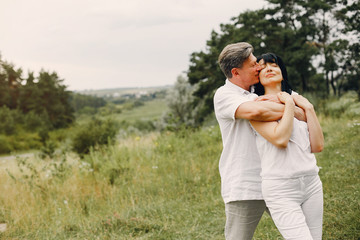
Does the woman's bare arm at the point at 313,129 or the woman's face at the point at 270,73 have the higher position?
the woman's face at the point at 270,73

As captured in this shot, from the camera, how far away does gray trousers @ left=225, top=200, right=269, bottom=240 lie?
2236 mm

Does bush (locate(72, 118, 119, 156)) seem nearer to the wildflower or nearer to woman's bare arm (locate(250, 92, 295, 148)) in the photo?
the wildflower

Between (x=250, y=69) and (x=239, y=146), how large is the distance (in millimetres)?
542

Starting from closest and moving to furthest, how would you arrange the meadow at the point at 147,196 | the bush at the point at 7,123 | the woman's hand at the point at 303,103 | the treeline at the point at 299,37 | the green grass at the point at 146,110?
1. the woman's hand at the point at 303,103
2. the meadow at the point at 147,196
3. the treeline at the point at 299,37
4. the bush at the point at 7,123
5. the green grass at the point at 146,110

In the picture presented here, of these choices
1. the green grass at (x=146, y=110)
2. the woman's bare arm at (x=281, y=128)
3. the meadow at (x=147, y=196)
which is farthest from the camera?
the green grass at (x=146, y=110)

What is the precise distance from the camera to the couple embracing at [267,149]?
191 centimetres

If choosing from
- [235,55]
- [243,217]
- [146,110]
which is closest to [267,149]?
[243,217]

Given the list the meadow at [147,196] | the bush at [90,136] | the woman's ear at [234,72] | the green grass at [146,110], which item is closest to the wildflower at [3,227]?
the meadow at [147,196]

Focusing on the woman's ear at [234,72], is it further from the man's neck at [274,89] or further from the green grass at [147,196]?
the green grass at [147,196]

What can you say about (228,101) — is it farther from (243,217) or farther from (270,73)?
(243,217)

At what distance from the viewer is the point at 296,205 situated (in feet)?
6.27

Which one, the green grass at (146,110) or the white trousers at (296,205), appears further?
the green grass at (146,110)

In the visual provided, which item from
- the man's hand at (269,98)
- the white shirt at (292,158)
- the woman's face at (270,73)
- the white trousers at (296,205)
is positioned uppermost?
the woman's face at (270,73)

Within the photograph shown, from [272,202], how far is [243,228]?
Answer: 0.44m
